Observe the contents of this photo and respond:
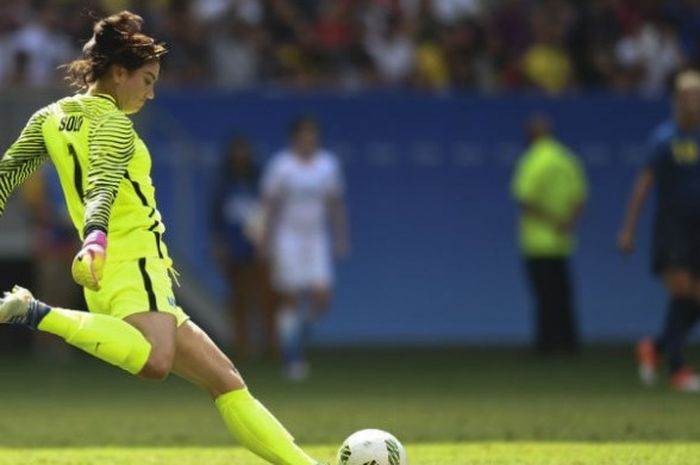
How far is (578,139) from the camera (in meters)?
22.1

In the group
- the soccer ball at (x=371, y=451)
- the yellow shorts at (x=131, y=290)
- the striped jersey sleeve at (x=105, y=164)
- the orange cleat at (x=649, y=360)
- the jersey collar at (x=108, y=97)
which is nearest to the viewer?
the striped jersey sleeve at (x=105, y=164)

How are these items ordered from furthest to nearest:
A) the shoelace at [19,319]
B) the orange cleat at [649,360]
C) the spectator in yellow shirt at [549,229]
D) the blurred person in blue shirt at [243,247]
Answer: the spectator in yellow shirt at [549,229] < the blurred person in blue shirt at [243,247] < the orange cleat at [649,360] < the shoelace at [19,319]

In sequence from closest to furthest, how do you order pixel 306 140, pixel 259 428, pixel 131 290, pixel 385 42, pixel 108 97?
pixel 131 290 < pixel 108 97 < pixel 259 428 < pixel 306 140 < pixel 385 42

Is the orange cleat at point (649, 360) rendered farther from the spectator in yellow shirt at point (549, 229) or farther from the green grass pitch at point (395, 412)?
the spectator in yellow shirt at point (549, 229)

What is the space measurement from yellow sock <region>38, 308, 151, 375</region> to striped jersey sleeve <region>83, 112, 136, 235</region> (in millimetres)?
464

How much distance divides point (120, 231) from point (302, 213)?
32.5ft

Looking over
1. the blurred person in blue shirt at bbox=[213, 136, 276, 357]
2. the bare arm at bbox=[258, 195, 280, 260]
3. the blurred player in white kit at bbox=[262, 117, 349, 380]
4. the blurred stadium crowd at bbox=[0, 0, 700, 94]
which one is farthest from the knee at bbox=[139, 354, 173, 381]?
the blurred stadium crowd at bbox=[0, 0, 700, 94]

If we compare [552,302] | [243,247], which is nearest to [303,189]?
[243,247]

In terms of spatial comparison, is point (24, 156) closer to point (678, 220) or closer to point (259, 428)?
point (259, 428)

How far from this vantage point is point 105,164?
27.0ft

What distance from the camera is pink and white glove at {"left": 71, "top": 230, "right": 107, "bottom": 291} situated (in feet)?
26.0

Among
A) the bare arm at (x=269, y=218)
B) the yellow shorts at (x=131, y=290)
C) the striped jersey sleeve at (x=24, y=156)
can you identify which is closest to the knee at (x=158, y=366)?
the yellow shorts at (x=131, y=290)

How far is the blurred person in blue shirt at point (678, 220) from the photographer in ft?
51.9

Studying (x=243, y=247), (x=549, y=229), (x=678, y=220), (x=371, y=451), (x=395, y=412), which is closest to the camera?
(x=371, y=451)
